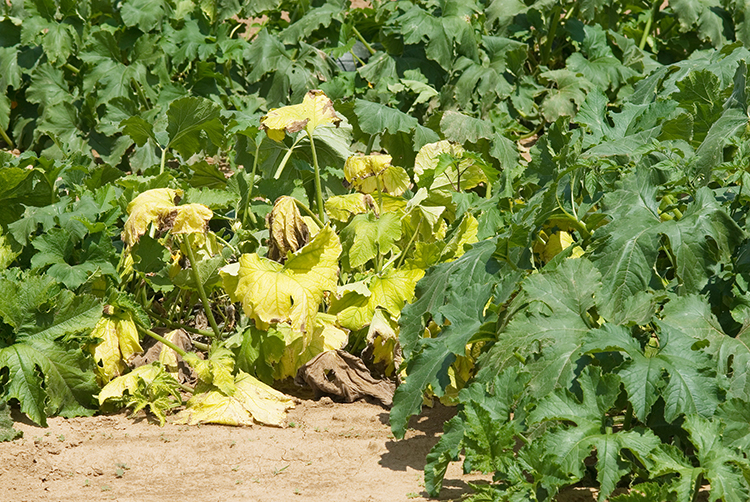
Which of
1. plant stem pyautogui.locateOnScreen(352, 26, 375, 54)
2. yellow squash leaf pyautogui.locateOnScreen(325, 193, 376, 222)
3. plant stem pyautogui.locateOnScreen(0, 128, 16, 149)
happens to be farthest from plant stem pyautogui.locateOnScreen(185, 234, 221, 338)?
plant stem pyautogui.locateOnScreen(0, 128, 16, 149)

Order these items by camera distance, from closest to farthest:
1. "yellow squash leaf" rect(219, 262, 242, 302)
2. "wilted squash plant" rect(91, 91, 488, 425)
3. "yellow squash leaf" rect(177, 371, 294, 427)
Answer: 1. "yellow squash leaf" rect(177, 371, 294, 427)
2. "wilted squash plant" rect(91, 91, 488, 425)
3. "yellow squash leaf" rect(219, 262, 242, 302)

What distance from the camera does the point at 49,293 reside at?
3426 mm

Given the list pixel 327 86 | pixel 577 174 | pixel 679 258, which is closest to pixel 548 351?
pixel 679 258

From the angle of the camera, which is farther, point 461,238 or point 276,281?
point 461,238

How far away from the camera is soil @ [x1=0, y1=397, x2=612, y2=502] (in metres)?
2.80

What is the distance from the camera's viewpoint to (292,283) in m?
3.48

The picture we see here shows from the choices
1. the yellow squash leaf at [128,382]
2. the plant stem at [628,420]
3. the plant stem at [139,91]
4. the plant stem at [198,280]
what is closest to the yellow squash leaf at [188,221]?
the plant stem at [198,280]

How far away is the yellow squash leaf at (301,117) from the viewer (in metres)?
3.89

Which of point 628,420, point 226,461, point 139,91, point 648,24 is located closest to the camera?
point 628,420

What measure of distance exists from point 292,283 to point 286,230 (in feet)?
0.93

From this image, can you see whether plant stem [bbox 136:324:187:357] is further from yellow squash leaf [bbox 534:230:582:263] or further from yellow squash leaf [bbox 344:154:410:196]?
yellow squash leaf [bbox 534:230:582:263]

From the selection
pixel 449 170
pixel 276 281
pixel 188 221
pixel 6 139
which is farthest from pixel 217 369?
pixel 6 139

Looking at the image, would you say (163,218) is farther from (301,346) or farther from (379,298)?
(379,298)

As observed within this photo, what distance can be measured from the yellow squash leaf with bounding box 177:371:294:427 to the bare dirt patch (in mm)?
39
